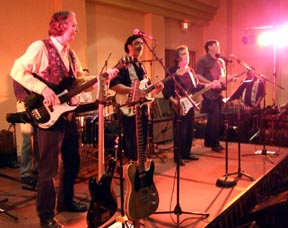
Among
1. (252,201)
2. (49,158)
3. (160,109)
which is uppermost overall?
(160,109)

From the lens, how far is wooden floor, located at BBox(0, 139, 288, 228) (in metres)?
3.02

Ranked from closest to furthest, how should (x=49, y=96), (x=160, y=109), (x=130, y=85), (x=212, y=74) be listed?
1. (x=49, y=96)
2. (x=130, y=85)
3. (x=212, y=74)
4. (x=160, y=109)

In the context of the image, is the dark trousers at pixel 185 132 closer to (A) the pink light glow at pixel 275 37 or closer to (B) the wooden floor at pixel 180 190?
(B) the wooden floor at pixel 180 190

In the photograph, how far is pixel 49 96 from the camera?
95.7 inches

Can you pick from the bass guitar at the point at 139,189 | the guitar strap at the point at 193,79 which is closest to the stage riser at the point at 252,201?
the bass guitar at the point at 139,189

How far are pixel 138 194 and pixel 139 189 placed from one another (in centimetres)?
4

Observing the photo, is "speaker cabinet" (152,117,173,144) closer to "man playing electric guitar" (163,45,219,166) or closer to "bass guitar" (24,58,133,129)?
"man playing electric guitar" (163,45,219,166)

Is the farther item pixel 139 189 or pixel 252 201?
pixel 252 201

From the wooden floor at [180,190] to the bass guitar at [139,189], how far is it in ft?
1.09

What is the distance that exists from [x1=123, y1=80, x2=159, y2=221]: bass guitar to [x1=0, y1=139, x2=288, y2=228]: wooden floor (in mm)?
333

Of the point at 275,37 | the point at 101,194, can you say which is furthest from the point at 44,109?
the point at 275,37

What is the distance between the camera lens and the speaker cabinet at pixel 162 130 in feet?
20.6

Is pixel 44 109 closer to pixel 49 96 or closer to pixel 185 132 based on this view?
pixel 49 96

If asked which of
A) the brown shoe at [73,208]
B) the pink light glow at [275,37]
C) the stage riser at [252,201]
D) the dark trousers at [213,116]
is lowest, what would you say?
the stage riser at [252,201]
